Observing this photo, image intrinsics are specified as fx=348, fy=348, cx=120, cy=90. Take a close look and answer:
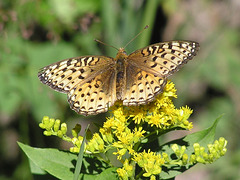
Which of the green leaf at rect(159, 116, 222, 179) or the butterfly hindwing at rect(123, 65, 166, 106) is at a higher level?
the butterfly hindwing at rect(123, 65, 166, 106)

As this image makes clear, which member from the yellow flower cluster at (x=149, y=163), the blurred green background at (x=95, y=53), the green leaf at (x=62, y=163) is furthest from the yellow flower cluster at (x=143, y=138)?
the blurred green background at (x=95, y=53)

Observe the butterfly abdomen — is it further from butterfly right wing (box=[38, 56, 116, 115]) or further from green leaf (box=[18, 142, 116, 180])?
green leaf (box=[18, 142, 116, 180])

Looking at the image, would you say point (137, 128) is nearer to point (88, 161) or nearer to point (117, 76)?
point (88, 161)

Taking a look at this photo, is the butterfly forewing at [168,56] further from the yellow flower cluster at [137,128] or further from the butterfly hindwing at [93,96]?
the butterfly hindwing at [93,96]

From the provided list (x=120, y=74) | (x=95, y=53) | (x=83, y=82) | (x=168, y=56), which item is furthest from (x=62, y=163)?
(x=95, y=53)

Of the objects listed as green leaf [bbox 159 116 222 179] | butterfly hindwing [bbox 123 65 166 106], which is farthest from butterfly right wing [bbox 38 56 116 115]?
green leaf [bbox 159 116 222 179]

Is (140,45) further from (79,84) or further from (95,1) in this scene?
(79,84)

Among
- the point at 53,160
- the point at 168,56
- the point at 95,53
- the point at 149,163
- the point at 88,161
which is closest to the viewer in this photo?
the point at 149,163

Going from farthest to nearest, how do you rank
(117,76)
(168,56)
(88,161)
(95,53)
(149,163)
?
(95,53) → (117,76) → (168,56) → (88,161) → (149,163)
